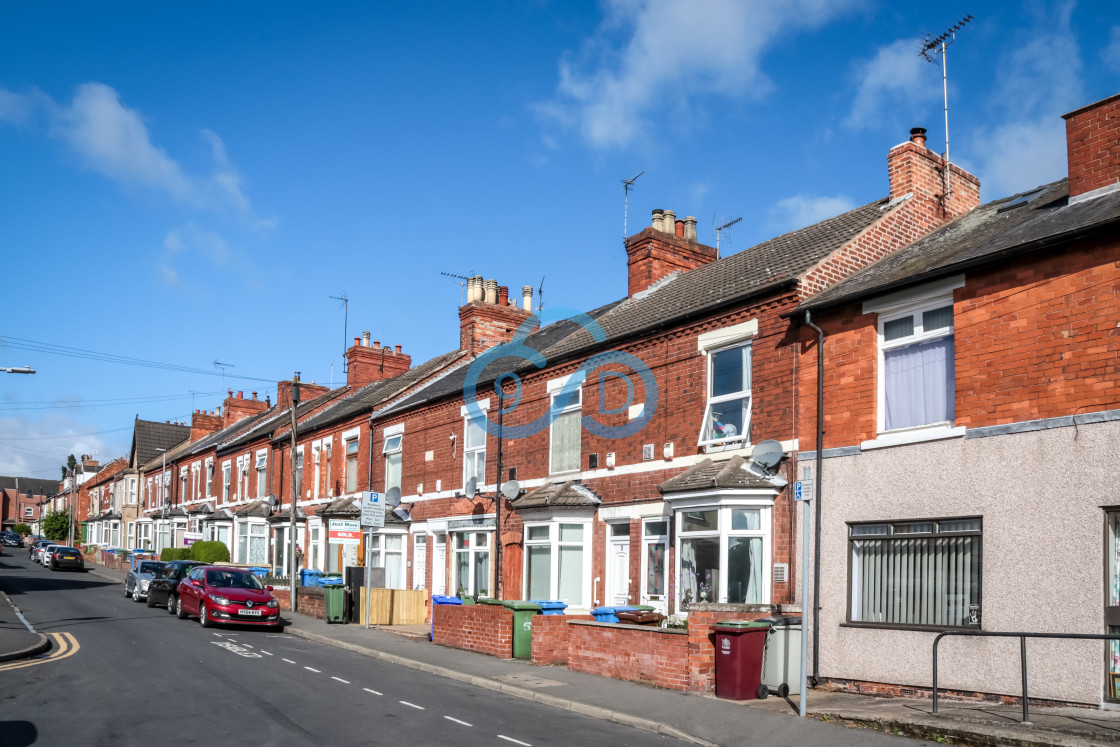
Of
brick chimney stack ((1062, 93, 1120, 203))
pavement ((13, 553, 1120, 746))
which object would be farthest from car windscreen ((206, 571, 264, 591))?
brick chimney stack ((1062, 93, 1120, 203))

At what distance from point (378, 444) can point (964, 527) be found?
854 inches

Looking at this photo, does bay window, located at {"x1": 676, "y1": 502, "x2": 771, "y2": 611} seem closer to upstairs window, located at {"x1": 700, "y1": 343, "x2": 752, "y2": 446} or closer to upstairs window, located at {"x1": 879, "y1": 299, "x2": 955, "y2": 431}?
upstairs window, located at {"x1": 700, "y1": 343, "x2": 752, "y2": 446}

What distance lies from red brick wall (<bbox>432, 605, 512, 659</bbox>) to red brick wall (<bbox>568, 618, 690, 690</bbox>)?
50.6 inches

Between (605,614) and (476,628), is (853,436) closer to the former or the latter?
(605,614)

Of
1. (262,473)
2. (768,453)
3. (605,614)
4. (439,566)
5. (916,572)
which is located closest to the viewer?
(916,572)

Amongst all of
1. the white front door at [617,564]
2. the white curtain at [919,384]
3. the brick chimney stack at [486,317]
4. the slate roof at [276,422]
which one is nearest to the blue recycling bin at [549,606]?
the white front door at [617,564]

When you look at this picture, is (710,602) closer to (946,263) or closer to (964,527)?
(964,527)

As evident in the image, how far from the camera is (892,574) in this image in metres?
13.8

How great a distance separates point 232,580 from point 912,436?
702 inches

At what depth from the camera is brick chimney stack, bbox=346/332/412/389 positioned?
43406mm

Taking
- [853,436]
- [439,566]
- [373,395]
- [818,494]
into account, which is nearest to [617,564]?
[818,494]

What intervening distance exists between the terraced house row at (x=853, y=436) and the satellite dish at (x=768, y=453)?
0.07m

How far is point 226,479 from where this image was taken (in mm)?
48344

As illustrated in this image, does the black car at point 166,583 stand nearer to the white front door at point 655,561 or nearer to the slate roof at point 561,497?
the slate roof at point 561,497
